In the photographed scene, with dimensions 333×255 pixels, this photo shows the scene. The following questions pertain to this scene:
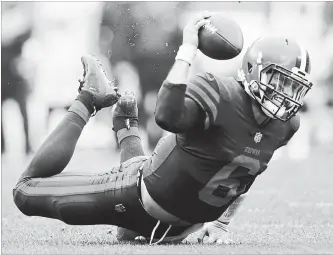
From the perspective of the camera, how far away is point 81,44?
43.0ft

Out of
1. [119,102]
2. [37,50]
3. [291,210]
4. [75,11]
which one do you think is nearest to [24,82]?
[37,50]

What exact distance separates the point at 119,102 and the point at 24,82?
10.3 metres

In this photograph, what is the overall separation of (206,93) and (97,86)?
119 cm

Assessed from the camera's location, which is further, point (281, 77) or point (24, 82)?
point (24, 82)

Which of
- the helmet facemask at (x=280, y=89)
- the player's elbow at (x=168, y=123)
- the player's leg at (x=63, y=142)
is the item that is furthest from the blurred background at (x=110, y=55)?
the player's elbow at (x=168, y=123)

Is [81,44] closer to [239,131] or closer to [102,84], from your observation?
[102,84]

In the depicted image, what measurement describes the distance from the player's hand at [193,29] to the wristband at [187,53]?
1.1 inches

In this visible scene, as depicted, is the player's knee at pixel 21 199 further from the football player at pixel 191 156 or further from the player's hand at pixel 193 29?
the player's hand at pixel 193 29

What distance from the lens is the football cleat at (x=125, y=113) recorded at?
16.1 ft

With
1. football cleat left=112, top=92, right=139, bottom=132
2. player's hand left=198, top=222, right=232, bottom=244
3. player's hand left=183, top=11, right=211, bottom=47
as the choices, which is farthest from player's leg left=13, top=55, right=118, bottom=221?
player's hand left=183, top=11, right=211, bottom=47

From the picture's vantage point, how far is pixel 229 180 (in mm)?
3830

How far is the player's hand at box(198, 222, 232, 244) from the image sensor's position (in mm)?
4256

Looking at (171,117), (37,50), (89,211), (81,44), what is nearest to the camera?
(171,117)

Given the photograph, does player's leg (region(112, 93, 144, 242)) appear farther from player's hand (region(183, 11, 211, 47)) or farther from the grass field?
player's hand (region(183, 11, 211, 47))
